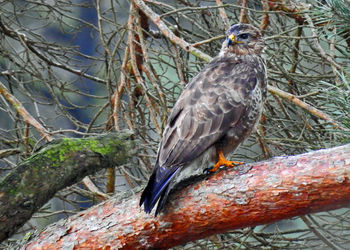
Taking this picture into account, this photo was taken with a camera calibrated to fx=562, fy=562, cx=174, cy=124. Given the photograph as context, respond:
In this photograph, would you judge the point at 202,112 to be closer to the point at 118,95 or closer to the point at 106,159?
the point at 106,159

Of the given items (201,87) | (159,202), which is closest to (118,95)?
(201,87)

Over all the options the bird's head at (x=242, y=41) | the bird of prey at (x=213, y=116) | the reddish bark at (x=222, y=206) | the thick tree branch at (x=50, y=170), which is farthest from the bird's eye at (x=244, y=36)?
the reddish bark at (x=222, y=206)

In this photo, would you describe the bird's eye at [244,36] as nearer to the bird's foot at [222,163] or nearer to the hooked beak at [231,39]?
the hooked beak at [231,39]

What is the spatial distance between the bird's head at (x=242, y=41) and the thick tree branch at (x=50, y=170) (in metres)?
0.82

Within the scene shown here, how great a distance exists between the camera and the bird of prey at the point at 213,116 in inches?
94.1

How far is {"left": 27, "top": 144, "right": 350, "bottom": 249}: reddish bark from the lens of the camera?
6.20ft

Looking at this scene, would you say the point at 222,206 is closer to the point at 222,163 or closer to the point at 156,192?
the point at 156,192

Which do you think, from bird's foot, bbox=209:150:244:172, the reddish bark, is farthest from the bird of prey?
the reddish bark

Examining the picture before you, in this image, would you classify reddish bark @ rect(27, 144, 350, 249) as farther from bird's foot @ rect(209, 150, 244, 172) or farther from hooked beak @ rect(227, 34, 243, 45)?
hooked beak @ rect(227, 34, 243, 45)

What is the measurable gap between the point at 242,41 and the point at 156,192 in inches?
47.5

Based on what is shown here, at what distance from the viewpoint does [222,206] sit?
2033mm

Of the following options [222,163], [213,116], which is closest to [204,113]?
[213,116]

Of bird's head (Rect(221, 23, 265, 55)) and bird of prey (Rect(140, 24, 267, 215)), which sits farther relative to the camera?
bird's head (Rect(221, 23, 265, 55))

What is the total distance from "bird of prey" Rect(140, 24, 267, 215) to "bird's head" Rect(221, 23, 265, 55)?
196 mm
